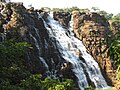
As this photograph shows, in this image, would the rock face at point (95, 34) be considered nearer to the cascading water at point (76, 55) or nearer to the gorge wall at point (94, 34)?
the gorge wall at point (94, 34)

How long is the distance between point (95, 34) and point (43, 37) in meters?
9.02

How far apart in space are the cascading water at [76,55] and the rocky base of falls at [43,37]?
3.41ft

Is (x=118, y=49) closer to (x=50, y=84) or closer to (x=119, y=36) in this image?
(x=119, y=36)

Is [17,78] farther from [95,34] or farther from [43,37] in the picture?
[95,34]

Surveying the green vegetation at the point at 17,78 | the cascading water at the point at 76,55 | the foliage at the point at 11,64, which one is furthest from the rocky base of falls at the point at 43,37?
the green vegetation at the point at 17,78

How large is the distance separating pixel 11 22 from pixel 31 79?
49.0 feet

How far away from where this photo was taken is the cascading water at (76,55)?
32037mm

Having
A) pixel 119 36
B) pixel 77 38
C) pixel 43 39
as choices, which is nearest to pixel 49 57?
pixel 43 39

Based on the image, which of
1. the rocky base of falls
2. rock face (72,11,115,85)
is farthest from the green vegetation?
rock face (72,11,115,85)

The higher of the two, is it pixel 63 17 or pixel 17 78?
pixel 63 17

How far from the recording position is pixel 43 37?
33562mm

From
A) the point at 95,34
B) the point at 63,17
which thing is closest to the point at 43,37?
the point at 95,34

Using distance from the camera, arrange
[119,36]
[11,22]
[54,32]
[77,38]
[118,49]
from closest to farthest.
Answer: [118,49], [119,36], [11,22], [54,32], [77,38]

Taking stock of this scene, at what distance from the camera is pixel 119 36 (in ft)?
24.2
